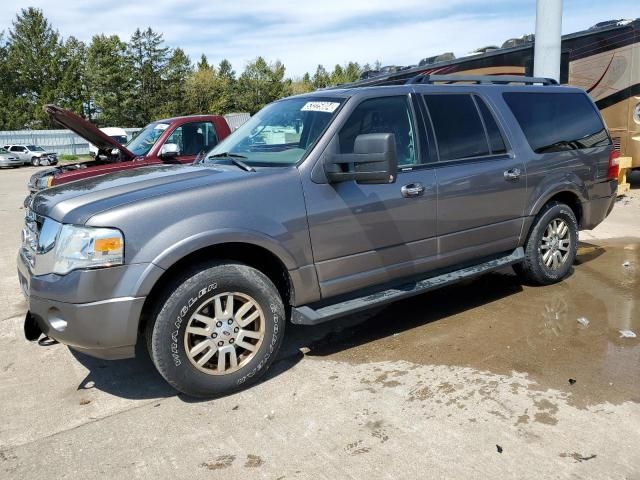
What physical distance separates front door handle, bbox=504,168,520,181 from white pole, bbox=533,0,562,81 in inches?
150

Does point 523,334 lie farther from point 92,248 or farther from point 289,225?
point 92,248

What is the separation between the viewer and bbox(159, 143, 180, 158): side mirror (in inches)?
315

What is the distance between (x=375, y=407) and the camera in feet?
11.1

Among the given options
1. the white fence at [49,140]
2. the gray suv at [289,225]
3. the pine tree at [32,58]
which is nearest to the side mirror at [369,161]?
the gray suv at [289,225]

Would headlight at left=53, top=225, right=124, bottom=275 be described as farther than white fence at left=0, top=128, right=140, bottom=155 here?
No

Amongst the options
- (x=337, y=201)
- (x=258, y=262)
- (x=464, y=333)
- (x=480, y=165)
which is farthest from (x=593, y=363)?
(x=258, y=262)

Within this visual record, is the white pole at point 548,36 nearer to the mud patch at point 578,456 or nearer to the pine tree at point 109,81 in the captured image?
the mud patch at point 578,456

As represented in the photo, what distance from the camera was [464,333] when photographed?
448cm

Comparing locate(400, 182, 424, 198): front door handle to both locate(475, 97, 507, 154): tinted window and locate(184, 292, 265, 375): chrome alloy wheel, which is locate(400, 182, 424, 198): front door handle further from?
locate(184, 292, 265, 375): chrome alloy wheel

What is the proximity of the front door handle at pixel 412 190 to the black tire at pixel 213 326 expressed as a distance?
4.05 feet

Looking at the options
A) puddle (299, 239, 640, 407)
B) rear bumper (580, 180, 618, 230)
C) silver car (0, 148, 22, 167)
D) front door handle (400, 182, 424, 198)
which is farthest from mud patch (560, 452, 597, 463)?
silver car (0, 148, 22, 167)

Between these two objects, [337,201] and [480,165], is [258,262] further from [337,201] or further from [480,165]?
[480,165]

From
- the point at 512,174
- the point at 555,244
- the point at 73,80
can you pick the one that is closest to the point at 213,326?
the point at 512,174

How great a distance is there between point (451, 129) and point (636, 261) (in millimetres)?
3376
